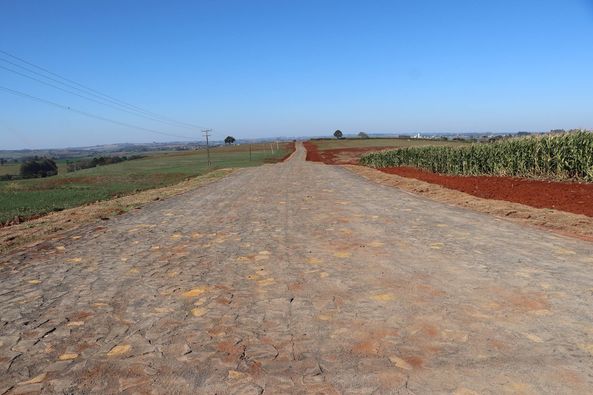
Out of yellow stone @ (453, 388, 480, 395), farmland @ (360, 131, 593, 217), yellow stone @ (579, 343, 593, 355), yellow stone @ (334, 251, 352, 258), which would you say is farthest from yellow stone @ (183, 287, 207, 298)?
farmland @ (360, 131, 593, 217)

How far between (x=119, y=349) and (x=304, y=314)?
186cm

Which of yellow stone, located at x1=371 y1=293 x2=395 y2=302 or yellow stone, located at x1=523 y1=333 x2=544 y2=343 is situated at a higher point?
yellow stone, located at x1=523 y1=333 x2=544 y2=343

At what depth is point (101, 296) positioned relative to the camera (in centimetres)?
542

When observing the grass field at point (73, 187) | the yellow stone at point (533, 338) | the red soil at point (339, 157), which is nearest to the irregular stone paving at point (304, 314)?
the yellow stone at point (533, 338)

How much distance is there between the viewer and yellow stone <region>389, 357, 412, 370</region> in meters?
3.49

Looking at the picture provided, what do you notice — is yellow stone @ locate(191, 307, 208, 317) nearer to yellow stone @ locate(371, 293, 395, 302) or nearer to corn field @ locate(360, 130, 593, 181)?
yellow stone @ locate(371, 293, 395, 302)

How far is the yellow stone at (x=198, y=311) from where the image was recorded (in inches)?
187

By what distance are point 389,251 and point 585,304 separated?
313 cm

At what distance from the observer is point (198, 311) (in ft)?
15.9

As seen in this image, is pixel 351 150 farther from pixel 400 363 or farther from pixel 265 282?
pixel 400 363

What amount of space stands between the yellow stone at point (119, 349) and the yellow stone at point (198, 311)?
0.88 meters

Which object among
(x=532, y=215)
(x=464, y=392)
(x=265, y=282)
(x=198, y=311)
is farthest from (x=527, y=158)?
(x=464, y=392)

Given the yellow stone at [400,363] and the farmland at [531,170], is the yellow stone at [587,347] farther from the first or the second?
the farmland at [531,170]

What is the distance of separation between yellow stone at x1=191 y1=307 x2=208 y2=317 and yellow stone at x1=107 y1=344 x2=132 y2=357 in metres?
0.88
